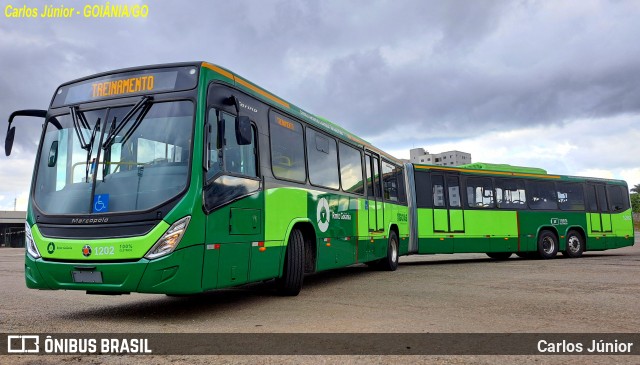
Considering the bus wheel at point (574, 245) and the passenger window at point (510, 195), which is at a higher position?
the passenger window at point (510, 195)

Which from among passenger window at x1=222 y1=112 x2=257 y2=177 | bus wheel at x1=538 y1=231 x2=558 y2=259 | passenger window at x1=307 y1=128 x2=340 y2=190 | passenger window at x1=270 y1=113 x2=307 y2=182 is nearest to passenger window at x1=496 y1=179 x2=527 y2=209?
bus wheel at x1=538 y1=231 x2=558 y2=259

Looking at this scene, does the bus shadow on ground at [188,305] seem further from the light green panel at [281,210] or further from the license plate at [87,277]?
the light green panel at [281,210]

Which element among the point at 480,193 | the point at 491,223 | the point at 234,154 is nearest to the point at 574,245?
the point at 491,223

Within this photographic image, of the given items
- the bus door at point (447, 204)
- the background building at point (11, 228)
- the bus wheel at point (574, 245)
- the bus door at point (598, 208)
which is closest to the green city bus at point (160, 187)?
the bus door at point (447, 204)

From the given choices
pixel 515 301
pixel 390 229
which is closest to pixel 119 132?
pixel 515 301

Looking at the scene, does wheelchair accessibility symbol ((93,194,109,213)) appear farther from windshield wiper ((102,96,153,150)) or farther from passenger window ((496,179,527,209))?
passenger window ((496,179,527,209))

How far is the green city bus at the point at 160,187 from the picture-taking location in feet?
19.9

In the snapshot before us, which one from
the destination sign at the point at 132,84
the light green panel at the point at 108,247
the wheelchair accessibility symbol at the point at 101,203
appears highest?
the destination sign at the point at 132,84

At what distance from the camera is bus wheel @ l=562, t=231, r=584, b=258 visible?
63.1ft

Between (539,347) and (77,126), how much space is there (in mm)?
6115

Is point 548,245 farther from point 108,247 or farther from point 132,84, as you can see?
point 108,247

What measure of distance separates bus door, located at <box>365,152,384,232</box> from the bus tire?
2.91 feet

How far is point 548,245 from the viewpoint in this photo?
62.0 feet

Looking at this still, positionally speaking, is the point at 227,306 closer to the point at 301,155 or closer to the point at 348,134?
the point at 301,155
